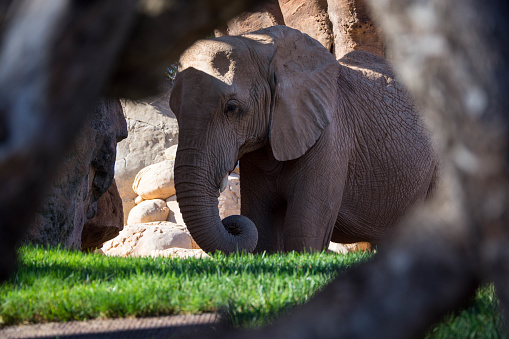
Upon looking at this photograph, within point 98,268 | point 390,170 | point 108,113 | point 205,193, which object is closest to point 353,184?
point 390,170

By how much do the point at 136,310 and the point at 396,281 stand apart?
1.89 metres

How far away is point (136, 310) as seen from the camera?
284 centimetres

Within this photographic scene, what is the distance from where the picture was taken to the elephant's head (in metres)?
6.36

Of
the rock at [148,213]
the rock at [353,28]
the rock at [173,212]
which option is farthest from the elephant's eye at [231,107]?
the rock at [173,212]

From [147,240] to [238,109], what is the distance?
6.38m

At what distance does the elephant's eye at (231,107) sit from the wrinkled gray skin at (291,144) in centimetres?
1

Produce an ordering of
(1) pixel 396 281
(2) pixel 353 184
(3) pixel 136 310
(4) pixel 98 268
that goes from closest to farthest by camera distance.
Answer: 1. (1) pixel 396 281
2. (3) pixel 136 310
3. (4) pixel 98 268
4. (2) pixel 353 184

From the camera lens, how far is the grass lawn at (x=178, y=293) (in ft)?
8.35

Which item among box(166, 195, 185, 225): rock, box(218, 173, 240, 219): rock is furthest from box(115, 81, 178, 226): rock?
box(218, 173, 240, 219): rock

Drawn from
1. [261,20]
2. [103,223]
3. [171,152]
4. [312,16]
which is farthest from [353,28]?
[171,152]

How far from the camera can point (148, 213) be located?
50.0ft

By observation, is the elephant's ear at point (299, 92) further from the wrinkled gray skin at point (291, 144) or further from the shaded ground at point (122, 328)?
the shaded ground at point (122, 328)

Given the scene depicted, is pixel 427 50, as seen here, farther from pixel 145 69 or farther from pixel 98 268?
pixel 98 268

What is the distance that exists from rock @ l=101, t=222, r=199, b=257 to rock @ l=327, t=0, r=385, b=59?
470cm
